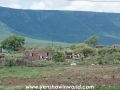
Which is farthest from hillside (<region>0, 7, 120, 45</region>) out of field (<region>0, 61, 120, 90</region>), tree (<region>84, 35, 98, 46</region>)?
field (<region>0, 61, 120, 90</region>)

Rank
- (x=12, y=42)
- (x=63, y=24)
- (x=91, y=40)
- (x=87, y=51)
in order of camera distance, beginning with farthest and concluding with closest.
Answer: (x=63, y=24), (x=91, y=40), (x=12, y=42), (x=87, y=51)

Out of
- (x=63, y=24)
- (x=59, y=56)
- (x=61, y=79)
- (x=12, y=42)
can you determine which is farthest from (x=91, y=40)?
(x=61, y=79)

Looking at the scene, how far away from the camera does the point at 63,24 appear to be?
469ft

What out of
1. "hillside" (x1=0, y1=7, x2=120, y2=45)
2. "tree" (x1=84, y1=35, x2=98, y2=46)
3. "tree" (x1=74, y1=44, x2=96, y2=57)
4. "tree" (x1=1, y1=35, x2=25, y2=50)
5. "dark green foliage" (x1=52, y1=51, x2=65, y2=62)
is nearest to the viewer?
"dark green foliage" (x1=52, y1=51, x2=65, y2=62)

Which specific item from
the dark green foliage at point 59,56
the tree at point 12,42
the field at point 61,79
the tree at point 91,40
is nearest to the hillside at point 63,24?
the tree at point 91,40

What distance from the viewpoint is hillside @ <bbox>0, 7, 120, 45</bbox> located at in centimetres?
12581

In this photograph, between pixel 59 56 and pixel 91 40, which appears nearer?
pixel 59 56

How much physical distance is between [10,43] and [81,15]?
92498 mm

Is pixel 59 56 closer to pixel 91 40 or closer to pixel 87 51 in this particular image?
pixel 87 51

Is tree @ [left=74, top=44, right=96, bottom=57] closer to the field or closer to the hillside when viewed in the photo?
the field

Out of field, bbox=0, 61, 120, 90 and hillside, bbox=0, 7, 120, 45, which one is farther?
hillside, bbox=0, 7, 120, 45

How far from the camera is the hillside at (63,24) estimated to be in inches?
4953

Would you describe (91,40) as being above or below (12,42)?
above

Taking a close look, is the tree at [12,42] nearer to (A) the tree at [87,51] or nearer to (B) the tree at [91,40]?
(A) the tree at [87,51]
